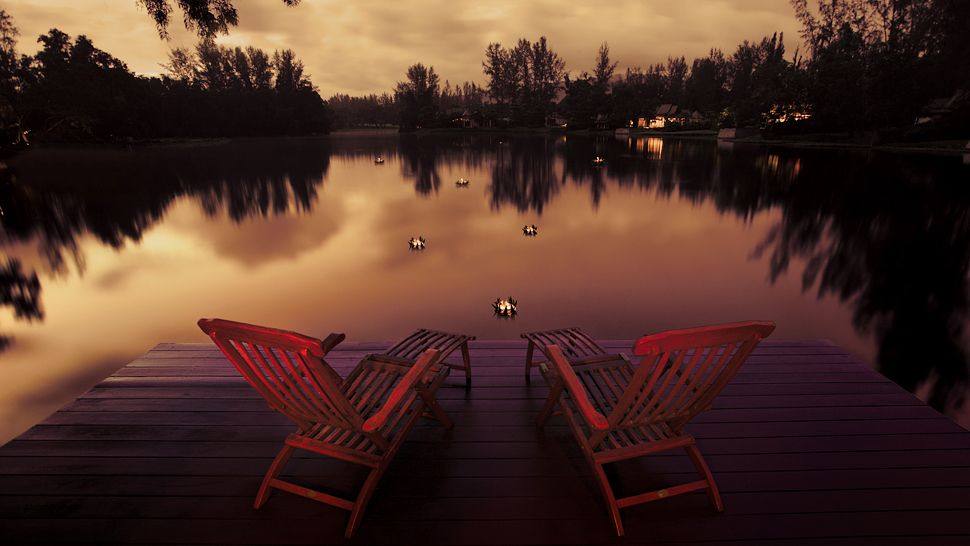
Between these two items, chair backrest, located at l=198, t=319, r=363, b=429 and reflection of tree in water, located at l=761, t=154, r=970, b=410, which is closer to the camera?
chair backrest, located at l=198, t=319, r=363, b=429

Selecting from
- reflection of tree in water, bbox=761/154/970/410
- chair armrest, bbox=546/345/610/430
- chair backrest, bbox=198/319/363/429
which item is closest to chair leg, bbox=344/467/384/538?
chair backrest, bbox=198/319/363/429

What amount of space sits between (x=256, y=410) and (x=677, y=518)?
3.71 m

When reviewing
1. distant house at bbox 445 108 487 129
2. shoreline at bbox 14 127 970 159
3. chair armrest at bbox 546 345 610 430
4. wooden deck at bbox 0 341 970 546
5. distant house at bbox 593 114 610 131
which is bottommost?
wooden deck at bbox 0 341 970 546

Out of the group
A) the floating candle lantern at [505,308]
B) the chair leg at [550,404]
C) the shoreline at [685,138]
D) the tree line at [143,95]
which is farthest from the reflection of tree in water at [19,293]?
the shoreline at [685,138]

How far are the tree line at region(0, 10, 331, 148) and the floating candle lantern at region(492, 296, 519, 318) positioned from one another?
65318 millimetres

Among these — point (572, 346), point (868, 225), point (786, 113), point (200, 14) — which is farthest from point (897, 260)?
point (786, 113)

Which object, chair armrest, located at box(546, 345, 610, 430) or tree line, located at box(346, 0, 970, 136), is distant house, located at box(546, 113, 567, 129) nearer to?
tree line, located at box(346, 0, 970, 136)

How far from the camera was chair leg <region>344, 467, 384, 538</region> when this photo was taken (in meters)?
2.74

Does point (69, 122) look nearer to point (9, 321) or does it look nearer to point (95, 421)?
point (9, 321)

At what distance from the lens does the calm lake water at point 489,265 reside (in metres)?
8.27

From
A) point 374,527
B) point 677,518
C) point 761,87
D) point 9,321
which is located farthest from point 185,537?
point 761,87

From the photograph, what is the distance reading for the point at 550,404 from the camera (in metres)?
3.55

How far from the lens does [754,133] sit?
63.6 m

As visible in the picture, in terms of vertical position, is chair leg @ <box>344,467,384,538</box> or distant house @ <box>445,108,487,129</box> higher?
distant house @ <box>445,108,487,129</box>
